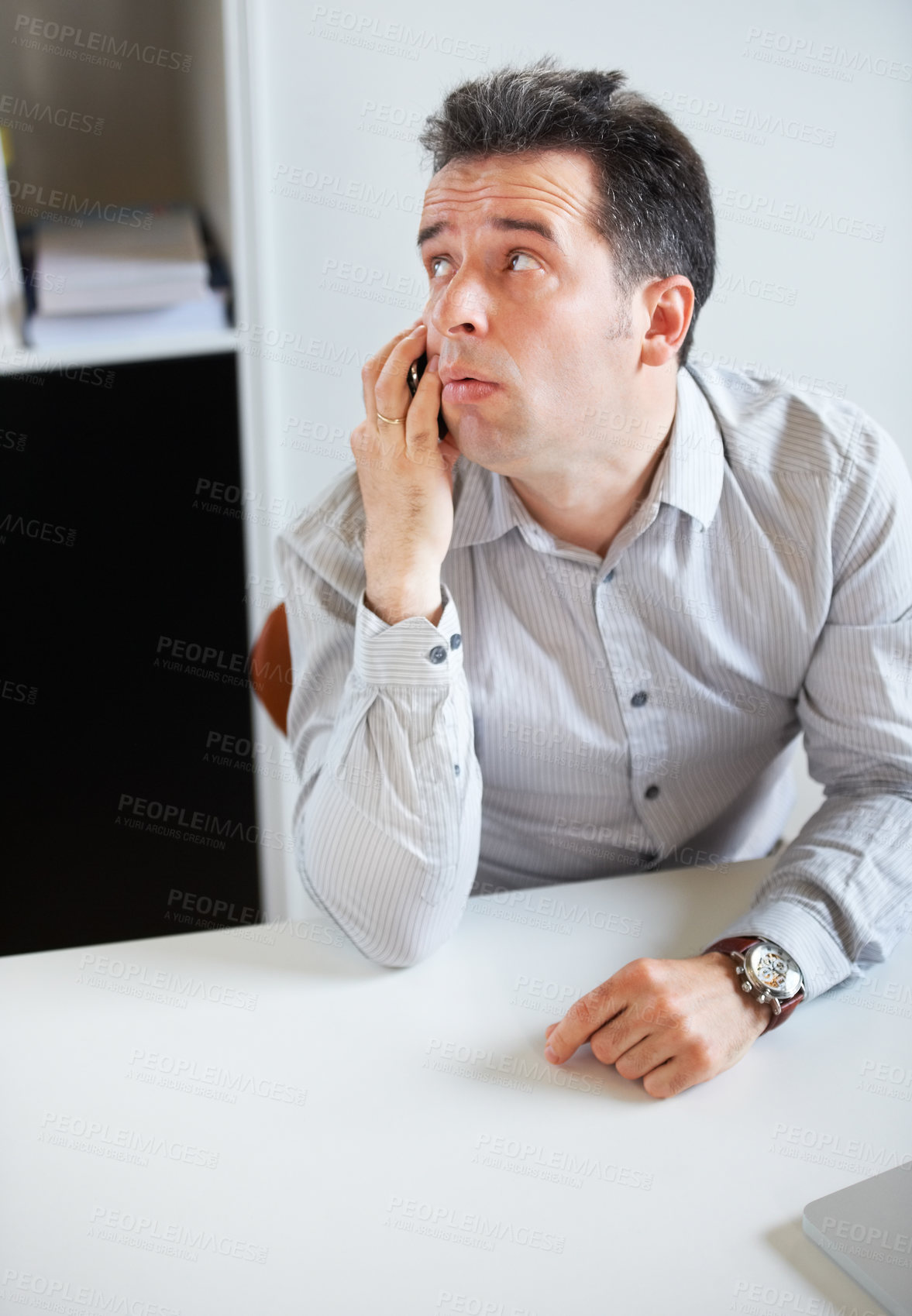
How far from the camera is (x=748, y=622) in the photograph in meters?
1.48

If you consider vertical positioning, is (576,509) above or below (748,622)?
above

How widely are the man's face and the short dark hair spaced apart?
0.07 ft

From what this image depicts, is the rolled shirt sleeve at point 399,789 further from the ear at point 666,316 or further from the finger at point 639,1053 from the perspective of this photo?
the ear at point 666,316

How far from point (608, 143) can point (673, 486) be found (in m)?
0.40

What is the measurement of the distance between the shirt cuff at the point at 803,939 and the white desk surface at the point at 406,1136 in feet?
0.10

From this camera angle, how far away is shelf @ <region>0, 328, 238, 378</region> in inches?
76.2

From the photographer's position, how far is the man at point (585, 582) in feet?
4.35

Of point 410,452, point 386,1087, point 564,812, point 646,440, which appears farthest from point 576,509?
point 386,1087

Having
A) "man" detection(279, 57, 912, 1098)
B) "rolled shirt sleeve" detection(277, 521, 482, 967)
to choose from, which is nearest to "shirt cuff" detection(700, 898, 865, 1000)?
"man" detection(279, 57, 912, 1098)

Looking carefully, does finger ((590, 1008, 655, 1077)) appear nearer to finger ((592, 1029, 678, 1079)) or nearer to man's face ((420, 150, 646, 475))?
finger ((592, 1029, 678, 1079))

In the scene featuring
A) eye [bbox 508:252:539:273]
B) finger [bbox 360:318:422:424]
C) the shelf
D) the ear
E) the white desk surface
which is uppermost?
eye [bbox 508:252:539:273]

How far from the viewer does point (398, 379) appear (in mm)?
1423

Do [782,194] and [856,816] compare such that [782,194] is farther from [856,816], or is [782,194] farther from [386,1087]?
[386,1087]

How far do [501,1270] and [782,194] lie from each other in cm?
202
